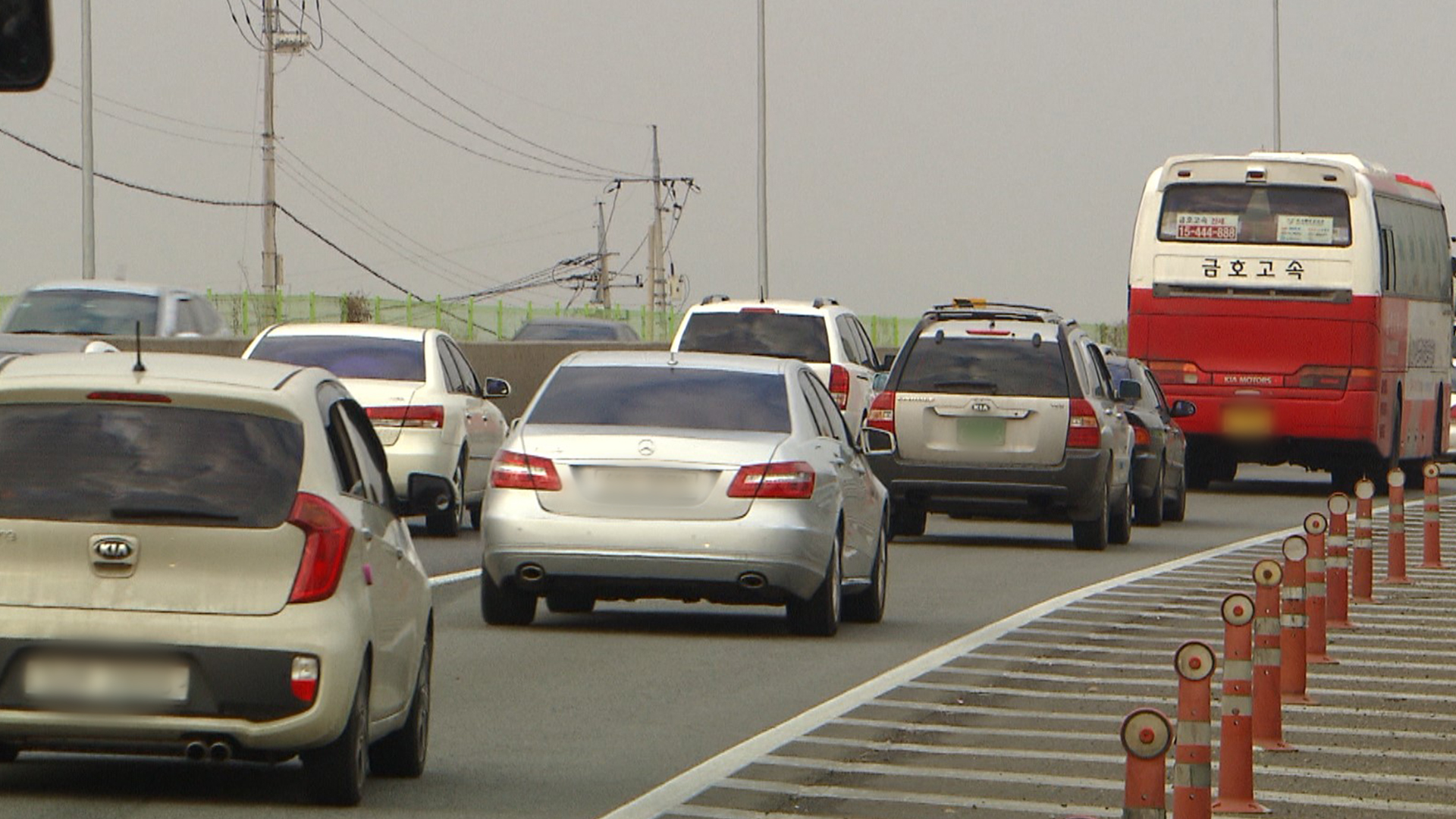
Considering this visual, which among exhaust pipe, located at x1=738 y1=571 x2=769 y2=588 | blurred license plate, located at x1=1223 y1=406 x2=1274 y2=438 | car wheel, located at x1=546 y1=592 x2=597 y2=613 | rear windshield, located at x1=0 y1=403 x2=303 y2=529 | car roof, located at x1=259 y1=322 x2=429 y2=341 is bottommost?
car wheel, located at x1=546 y1=592 x2=597 y2=613

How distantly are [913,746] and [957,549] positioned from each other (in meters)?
11.9

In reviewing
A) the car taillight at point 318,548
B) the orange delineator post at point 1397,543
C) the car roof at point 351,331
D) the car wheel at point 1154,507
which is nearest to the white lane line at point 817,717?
the car taillight at point 318,548

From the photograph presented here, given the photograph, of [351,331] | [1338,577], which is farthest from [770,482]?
[351,331]

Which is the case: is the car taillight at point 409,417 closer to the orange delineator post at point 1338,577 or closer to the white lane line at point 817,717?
the white lane line at point 817,717

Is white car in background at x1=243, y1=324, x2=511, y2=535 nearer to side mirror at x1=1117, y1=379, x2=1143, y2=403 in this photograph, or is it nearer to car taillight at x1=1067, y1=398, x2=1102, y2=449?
car taillight at x1=1067, y1=398, x2=1102, y2=449

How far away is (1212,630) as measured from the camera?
15.3m

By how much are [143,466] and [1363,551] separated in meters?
10.6

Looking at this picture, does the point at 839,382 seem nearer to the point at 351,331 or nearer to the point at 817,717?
the point at 351,331

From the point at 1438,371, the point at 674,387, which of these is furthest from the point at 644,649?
the point at 1438,371

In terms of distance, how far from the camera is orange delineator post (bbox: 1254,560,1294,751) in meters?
9.99

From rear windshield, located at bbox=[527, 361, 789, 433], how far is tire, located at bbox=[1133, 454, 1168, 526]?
11405mm

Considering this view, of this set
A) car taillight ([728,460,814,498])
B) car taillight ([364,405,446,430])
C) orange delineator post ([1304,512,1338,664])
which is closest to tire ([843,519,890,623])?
car taillight ([728,460,814,498])

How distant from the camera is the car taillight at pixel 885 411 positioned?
72.9 feet

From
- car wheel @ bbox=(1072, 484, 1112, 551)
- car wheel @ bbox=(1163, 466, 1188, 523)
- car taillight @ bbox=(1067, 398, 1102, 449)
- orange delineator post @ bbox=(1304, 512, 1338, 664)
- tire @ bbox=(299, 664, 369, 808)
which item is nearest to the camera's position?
tire @ bbox=(299, 664, 369, 808)
